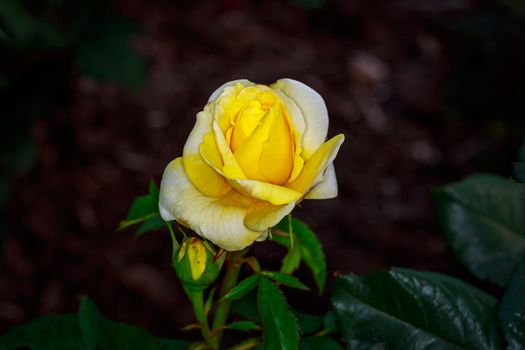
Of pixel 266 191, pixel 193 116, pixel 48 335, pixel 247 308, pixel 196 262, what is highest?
pixel 266 191

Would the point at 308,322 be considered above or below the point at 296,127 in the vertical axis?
below

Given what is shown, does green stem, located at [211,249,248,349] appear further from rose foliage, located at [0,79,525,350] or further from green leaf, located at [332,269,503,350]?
green leaf, located at [332,269,503,350]

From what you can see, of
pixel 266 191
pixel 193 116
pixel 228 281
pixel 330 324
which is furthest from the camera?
pixel 193 116

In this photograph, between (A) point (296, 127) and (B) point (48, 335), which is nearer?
(A) point (296, 127)

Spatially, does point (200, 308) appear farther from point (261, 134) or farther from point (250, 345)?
point (261, 134)

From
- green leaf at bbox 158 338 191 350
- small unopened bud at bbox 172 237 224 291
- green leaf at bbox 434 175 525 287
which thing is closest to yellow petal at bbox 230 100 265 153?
small unopened bud at bbox 172 237 224 291

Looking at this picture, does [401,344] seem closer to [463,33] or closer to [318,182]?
[318,182]

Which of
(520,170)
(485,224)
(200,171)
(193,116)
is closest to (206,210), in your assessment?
(200,171)
